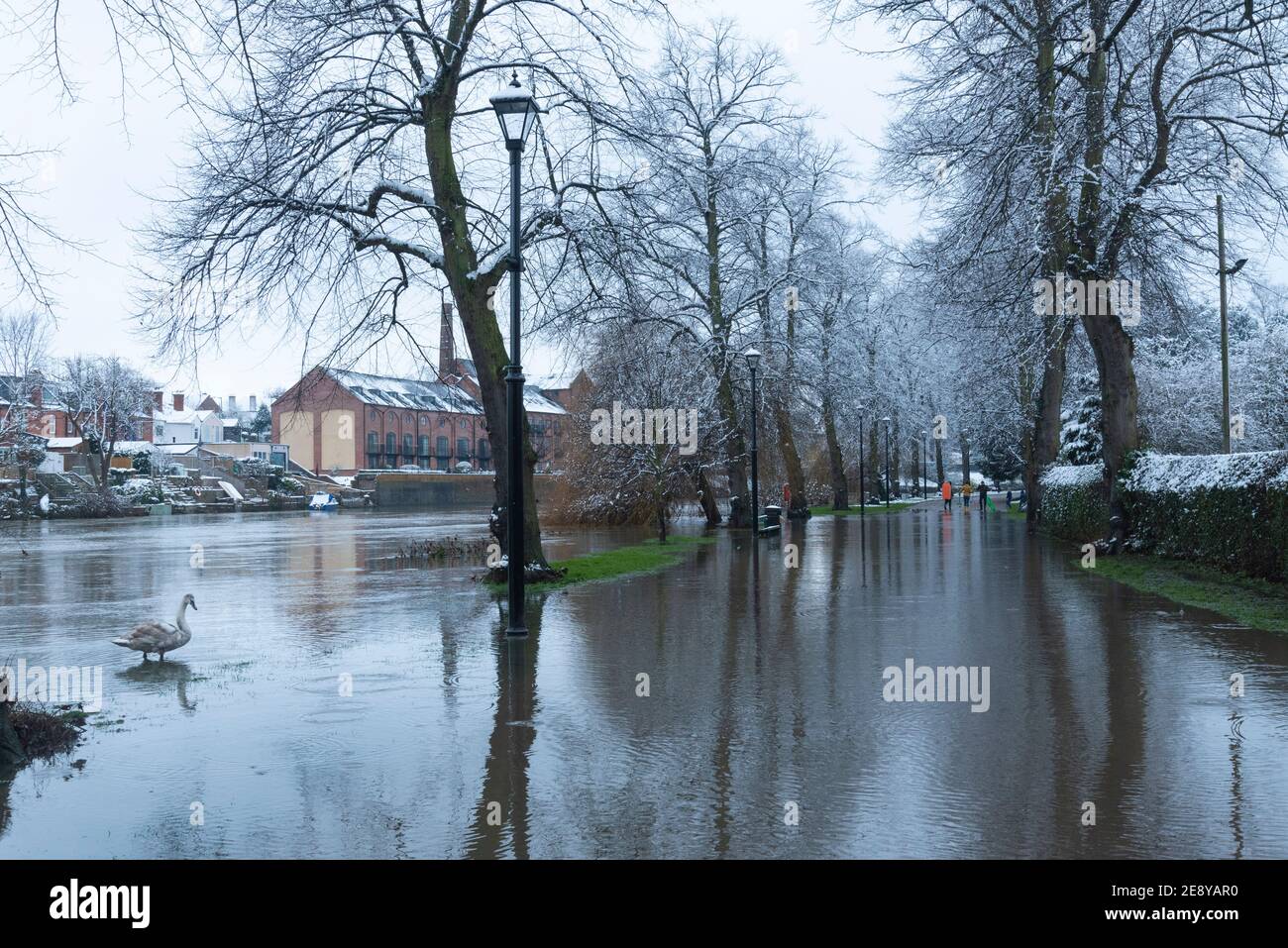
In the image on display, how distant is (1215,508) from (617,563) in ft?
35.6

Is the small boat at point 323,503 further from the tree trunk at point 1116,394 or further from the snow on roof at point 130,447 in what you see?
the tree trunk at point 1116,394

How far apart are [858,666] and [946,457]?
9327 cm

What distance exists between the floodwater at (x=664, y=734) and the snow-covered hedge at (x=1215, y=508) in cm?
213

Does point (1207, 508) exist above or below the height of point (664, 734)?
above

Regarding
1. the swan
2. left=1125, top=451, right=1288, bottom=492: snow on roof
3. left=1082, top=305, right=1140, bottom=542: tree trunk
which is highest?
left=1082, top=305, right=1140, bottom=542: tree trunk

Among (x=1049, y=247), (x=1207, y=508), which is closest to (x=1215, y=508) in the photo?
(x=1207, y=508)

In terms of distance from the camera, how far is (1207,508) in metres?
18.2

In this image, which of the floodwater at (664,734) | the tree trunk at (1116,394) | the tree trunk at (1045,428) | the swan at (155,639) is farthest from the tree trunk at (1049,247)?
the swan at (155,639)

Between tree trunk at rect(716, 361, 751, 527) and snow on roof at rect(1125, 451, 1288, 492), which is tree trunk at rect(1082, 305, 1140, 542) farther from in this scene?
tree trunk at rect(716, 361, 751, 527)

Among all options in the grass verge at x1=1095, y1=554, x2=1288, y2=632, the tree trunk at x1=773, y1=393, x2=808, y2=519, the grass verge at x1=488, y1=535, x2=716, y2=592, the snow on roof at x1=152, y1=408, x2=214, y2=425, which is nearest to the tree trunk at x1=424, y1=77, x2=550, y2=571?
the grass verge at x1=488, y1=535, x2=716, y2=592

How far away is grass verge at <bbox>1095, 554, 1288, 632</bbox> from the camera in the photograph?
13.1 metres

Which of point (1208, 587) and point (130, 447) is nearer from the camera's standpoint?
point (1208, 587)

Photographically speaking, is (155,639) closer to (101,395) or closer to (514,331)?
(514,331)

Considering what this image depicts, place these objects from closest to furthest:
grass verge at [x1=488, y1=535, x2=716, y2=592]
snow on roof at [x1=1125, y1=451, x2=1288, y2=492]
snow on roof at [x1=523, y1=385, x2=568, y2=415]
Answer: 1. snow on roof at [x1=1125, y1=451, x2=1288, y2=492]
2. grass verge at [x1=488, y1=535, x2=716, y2=592]
3. snow on roof at [x1=523, y1=385, x2=568, y2=415]
